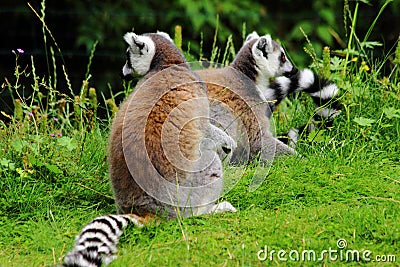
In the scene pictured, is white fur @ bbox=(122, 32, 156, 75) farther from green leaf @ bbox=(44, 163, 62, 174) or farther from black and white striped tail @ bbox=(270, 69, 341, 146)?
black and white striped tail @ bbox=(270, 69, 341, 146)

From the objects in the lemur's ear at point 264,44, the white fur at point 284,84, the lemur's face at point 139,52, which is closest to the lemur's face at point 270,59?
the lemur's ear at point 264,44

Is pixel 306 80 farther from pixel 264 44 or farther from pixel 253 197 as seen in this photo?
pixel 253 197

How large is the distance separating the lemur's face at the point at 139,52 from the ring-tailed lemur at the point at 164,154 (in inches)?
7.1

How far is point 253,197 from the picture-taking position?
3.75m

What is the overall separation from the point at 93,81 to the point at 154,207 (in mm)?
5101

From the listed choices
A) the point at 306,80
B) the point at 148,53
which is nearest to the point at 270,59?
the point at 306,80

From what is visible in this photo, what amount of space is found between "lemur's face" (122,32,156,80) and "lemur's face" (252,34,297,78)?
112 cm

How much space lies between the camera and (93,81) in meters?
8.25

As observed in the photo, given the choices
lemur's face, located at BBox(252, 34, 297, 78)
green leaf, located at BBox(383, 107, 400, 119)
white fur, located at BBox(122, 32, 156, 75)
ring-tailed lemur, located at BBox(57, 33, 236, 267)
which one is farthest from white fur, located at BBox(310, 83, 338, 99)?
white fur, located at BBox(122, 32, 156, 75)

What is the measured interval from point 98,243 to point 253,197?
1118 mm

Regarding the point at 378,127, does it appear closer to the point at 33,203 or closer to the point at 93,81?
the point at 33,203

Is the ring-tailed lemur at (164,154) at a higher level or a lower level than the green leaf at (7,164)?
higher

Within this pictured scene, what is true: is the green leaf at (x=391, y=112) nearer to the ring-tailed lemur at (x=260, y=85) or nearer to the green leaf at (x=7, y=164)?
the ring-tailed lemur at (x=260, y=85)

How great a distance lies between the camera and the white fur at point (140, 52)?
3.90 meters
